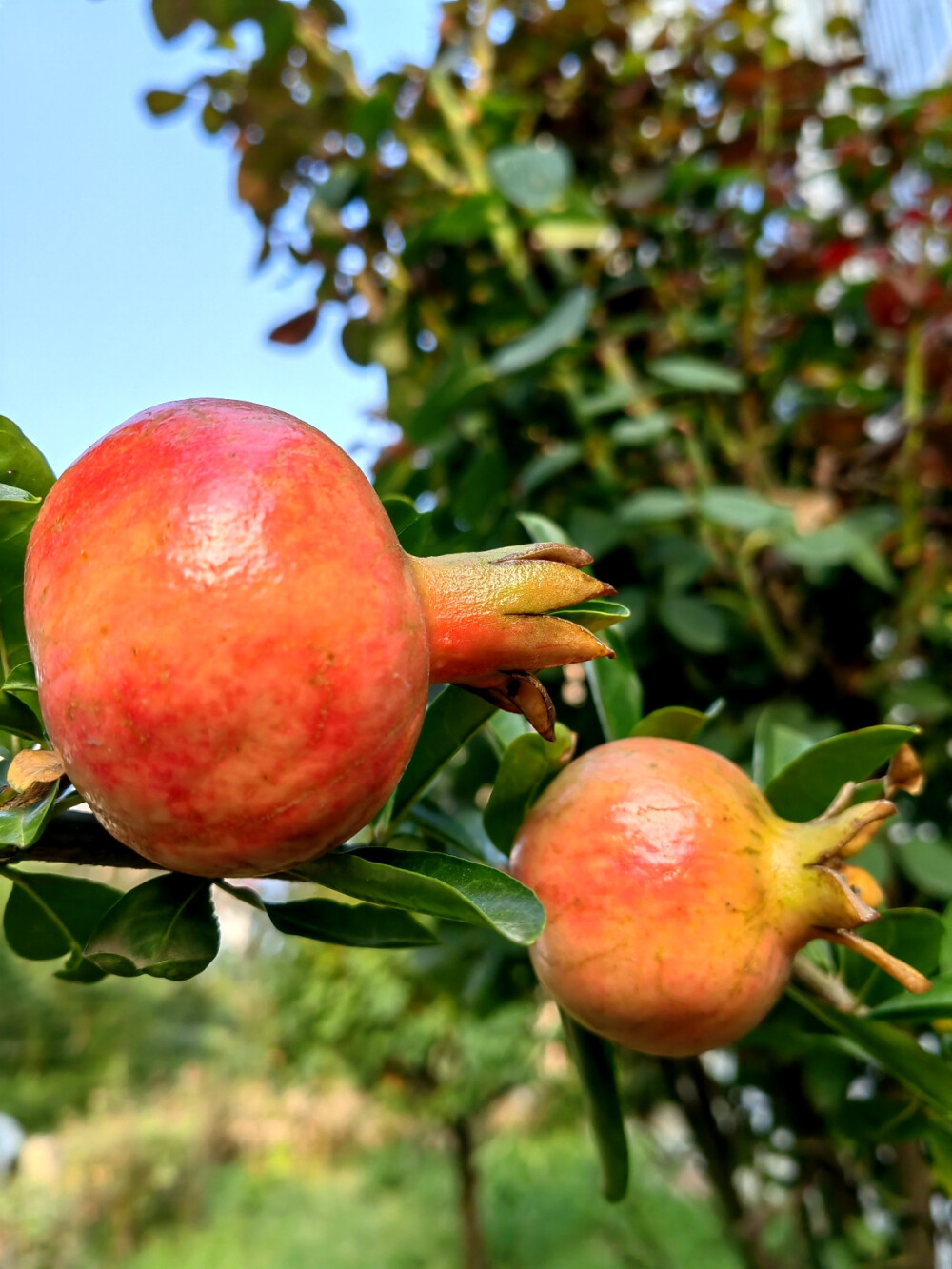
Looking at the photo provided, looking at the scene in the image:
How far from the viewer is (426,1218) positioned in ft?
12.6

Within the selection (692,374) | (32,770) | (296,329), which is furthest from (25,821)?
(296,329)

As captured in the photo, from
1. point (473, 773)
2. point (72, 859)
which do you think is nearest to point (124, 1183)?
point (473, 773)

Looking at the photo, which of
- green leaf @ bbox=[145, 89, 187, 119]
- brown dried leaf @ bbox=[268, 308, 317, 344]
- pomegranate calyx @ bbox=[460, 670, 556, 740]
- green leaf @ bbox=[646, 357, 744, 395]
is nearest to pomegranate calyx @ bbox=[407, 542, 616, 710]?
pomegranate calyx @ bbox=[460, 670, 556, 740]

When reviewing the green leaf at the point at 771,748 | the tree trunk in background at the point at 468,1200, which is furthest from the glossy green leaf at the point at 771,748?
the tree trunk in background at the point at 468,1200

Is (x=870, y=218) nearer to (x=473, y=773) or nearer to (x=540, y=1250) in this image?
(x=473, y=773)

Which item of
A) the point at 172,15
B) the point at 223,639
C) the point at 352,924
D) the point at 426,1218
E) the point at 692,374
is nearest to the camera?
the point at 223,639

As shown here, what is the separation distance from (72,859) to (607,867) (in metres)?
0.18

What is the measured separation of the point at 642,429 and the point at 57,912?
23.4 inches

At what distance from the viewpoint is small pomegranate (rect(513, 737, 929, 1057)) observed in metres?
0.33

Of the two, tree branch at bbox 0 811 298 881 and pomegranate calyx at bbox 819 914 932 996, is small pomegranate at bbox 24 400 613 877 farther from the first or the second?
pomegranate calyx at bbox 819 914 932 996

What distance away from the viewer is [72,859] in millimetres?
313

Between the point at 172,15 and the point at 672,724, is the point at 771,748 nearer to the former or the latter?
the point at 672,724

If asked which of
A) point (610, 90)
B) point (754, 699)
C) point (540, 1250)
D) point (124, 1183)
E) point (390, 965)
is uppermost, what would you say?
point (610, 90)

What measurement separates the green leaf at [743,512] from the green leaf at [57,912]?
0.52m
